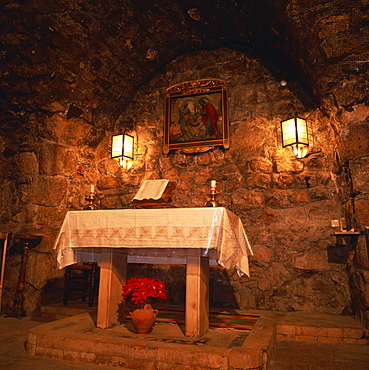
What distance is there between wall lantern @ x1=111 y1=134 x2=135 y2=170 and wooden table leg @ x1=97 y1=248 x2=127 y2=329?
7.91 ft

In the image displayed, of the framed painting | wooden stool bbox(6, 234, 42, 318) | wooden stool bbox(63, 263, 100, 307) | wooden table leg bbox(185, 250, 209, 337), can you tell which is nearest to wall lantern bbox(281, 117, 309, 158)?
the framed painting

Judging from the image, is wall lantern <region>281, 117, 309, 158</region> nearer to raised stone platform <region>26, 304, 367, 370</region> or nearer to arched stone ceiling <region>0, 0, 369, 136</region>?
arched stone ceiling <region>0, 0, 369, 136</region>

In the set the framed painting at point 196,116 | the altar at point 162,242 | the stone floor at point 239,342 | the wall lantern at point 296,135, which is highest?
the framed painting at point 196,116

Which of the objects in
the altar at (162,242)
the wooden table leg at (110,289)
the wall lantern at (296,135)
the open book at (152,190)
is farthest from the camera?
the wall lantern at (296,135)

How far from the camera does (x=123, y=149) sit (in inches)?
213

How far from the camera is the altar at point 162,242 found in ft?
9.15

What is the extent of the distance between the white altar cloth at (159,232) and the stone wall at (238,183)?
1.63 m

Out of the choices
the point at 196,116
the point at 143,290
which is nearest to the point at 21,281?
the point at 143,290

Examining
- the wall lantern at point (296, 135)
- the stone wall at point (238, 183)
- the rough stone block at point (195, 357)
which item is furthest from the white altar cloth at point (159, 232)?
the wall lantern at point (296, 135)

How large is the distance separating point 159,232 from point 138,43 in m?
3.53

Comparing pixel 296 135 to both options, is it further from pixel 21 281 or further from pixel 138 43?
pixel 21 281

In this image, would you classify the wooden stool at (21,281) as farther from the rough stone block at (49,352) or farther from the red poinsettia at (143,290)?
the red poinsettia at (143,290)

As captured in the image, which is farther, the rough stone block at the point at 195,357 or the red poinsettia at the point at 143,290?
the red poinsettia at the point at 143,290

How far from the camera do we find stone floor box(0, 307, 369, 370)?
2.52 metres
